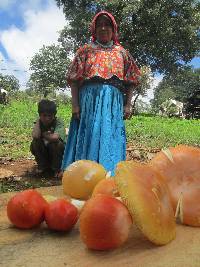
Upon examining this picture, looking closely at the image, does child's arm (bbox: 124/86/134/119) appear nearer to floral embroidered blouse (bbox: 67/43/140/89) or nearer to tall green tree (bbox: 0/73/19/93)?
floral embroidered blouse (bbox: 67/43/140/89)

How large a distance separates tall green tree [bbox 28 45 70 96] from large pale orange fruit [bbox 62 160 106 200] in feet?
124

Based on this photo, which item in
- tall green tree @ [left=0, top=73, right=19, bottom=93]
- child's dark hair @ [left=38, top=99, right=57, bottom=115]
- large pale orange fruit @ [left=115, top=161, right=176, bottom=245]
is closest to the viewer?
large pale orange fruit @ [left=115, top=161, right=176, bottom=245]

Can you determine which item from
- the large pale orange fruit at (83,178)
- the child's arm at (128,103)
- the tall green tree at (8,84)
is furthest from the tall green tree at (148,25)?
the large pale orange fruit at (83,178)

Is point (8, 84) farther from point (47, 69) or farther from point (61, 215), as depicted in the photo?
point (61, 215)

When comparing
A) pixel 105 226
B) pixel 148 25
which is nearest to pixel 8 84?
pixel 148 25

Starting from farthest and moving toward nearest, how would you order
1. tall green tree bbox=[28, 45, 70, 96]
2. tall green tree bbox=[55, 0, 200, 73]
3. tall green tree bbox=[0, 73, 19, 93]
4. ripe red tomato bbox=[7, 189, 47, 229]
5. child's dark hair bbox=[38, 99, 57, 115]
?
1. tall green tree bbox=[28, 45, 70, 96]
2. tall green tree bbox=[0, 73, 19, 93]
3. tall green tree bbox=[55, 0, 200, 73]
4. child's dark hair bbox=[38, 99, 57, 115]
5. ripe red tomato bbox=[7, 189, 47, 229]

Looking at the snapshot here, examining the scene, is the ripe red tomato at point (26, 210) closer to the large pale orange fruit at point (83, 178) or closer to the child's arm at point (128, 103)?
the large pale orange fruit at point (83, 178)

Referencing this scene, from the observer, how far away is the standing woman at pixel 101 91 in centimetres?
418

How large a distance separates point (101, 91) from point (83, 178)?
2.12m

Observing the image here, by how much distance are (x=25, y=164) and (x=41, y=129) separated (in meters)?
1.26

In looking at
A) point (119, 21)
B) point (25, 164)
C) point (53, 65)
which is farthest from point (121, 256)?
point (53, 65)

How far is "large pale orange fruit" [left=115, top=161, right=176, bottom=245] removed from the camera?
5.41 ft

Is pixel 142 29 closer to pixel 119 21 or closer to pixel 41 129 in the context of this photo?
pixel 119 21

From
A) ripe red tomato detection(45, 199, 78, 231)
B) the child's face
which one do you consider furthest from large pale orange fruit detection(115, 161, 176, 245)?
the child's face
